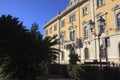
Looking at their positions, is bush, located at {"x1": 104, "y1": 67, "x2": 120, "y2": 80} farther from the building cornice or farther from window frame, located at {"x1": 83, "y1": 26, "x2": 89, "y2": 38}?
the building cornice

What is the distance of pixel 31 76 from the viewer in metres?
21.7

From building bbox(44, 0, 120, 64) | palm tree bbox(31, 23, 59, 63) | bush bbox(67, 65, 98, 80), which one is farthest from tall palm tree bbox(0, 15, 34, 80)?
building bbox(44, 0, 120, 64)

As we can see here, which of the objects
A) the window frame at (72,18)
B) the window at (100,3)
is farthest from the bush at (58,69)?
the window frame at (72,18)

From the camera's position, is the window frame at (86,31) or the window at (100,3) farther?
the window frame at (86,31)

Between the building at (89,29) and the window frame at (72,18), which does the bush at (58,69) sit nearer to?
the building at (89,29)

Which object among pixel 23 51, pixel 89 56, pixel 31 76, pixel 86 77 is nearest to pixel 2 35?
pixel 23 51

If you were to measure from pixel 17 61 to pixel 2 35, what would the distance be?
8.13 ft

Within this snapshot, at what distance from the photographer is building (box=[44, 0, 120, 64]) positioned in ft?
120

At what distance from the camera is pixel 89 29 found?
4259 cm

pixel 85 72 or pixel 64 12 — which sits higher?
pixel 64 12

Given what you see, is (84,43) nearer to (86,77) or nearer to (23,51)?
(86,77)

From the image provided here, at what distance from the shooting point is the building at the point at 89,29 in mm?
36656

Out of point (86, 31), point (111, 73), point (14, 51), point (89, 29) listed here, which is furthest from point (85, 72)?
point (86, 31)

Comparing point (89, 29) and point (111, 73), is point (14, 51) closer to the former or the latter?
point (111, 73)
